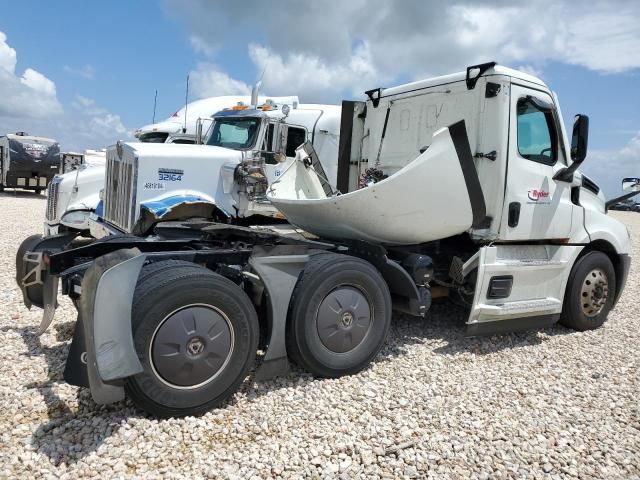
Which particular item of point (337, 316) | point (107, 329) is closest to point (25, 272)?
point (107, 329)

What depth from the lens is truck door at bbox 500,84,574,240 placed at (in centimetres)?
514

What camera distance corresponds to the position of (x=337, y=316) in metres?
4.21

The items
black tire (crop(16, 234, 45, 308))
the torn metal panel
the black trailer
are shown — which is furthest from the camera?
the black trailer

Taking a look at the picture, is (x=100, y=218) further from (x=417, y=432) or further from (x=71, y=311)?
(x=417, y=432)

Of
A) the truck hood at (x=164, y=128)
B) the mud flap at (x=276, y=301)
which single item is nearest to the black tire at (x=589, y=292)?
the mud flap at (x=276, y=301)

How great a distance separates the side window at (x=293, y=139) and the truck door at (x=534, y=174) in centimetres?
411

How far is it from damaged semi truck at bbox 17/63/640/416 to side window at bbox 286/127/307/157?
178 centimetres

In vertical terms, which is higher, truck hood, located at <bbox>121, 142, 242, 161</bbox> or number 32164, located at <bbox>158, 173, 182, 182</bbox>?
truck hood, located at <bbox>121, 142, 242, 161</bbox>

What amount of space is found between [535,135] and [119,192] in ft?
18.0

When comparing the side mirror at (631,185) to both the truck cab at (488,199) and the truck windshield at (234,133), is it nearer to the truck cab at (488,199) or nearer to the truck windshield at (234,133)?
the truck cab at (488,199)

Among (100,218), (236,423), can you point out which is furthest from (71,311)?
(236,423)

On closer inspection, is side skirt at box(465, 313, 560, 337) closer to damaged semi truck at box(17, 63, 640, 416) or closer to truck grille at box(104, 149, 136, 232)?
damaged semi truck at box(17, 63, 640, 416)

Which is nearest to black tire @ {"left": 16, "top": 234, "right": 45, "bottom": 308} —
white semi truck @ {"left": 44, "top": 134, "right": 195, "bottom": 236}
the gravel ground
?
the gravel ground

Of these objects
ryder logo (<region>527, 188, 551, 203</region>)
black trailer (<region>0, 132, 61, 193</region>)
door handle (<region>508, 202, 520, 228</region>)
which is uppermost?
black trailer (<region>0, 132, 61, 193</region>)
